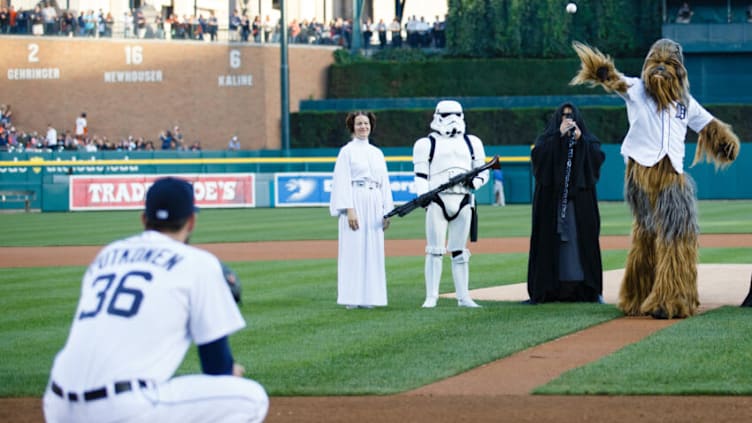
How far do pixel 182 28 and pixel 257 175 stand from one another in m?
12.9

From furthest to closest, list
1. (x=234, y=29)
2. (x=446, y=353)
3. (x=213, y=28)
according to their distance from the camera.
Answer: (x=213, y=28)
(x=234, y=29)
(x=446, y=353)

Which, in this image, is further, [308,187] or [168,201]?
[308,187]

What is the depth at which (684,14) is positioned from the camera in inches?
2112

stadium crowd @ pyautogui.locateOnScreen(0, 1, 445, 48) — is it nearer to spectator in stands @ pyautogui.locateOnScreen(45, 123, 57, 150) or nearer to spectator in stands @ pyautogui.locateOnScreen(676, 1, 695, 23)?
spectator in stands @ pyautogui.locateOnScreen(45, 123, 57, 150)

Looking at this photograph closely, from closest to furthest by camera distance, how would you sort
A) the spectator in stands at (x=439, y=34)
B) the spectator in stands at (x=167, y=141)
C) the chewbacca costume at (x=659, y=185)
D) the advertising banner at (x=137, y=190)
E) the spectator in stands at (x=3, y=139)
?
the chewbacca costume at (x=659, y=185) < the advertising banner at (x=137, y=190) < the spectator in stands at (x=3, y=139) < the spectator in stands at (x=167, y=141) < the spectator in stands at (x=439, y=34)

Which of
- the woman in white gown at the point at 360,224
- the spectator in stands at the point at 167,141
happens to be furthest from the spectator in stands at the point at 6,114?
the woman in white gown at the point at 360,224

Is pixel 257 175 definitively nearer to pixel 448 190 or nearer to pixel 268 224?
pixel 268 224

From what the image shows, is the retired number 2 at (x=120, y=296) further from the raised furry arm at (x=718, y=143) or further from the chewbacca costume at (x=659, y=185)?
the raised furry arm at (x=718, y=143)

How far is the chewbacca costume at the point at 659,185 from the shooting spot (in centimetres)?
1170

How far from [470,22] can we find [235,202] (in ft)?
53.1

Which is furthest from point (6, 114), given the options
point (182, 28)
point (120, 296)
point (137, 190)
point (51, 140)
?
point (120, 296)

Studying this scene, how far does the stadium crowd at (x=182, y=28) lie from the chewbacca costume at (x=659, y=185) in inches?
1765

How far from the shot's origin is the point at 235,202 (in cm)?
4469

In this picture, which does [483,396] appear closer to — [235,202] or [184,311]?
[184,311]
